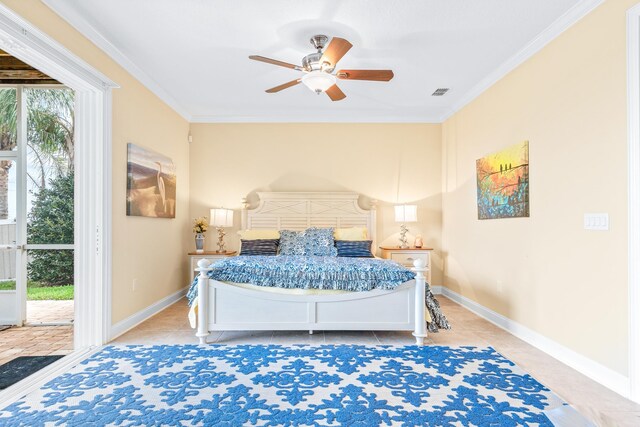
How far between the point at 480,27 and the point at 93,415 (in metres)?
3.93

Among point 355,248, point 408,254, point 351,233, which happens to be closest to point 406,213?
point 408,254

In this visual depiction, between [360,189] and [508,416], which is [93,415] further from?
[360,189]

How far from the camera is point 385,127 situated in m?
5.82

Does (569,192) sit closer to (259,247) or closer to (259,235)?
(259,247)

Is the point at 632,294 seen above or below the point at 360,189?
below

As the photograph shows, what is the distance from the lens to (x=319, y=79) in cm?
320

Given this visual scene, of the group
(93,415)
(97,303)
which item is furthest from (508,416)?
(97,303)

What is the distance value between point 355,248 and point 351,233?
1.19 feet

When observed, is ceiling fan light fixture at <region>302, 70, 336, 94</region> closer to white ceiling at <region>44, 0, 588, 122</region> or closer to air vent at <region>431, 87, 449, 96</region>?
white ceiling at <region>44, 0, 588, 122</region>

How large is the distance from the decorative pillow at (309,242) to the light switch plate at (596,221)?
2.73 meters

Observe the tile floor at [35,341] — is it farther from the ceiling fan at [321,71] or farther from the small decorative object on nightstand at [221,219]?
the ceiling fan at [321,71]

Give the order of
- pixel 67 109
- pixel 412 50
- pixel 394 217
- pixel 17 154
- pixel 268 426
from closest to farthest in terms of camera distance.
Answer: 1. pixel 268 426
2. pixel 412 50
3. pixel 17 154
4. pixel 67 109
5. pixel 394 217

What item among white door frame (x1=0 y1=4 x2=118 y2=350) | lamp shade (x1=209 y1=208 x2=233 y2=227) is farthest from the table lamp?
white door frame (x1=0 y1=4 x2=118 y2=350)

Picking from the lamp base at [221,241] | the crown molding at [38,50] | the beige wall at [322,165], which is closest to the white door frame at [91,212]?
the crown molding at [38,50]
